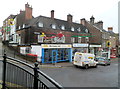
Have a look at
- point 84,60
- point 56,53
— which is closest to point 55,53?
point 56,53

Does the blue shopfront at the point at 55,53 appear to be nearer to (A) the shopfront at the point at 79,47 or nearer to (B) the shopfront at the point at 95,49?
(A) the shopfront at the point at 79,47

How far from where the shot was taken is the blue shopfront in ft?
55.8

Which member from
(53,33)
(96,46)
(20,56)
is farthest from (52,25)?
(96,46)

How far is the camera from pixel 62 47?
1900 centimetres

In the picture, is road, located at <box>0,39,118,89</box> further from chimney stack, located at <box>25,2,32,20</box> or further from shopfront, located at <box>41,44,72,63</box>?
chimney stack, located at <box>25,2,32,20</box>

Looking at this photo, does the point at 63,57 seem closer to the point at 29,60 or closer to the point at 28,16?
the point at 29,60

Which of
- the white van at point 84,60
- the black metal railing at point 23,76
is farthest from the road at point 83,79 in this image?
the black metal railing at point 23,76

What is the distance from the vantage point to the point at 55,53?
60.7ft

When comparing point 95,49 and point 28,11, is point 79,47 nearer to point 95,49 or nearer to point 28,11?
point 95,49

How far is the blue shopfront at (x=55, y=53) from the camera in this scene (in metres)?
17.0

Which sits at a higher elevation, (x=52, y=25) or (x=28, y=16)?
(x=28, y=16)

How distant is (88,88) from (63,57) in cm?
1280

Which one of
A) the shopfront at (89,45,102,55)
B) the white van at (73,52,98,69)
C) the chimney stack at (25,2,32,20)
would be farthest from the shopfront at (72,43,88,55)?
the chimney stack at (25,2,32,20)

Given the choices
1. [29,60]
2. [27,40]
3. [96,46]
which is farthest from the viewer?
[96,46]
